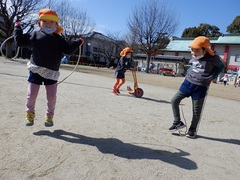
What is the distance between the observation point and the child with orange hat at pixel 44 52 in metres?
3.34

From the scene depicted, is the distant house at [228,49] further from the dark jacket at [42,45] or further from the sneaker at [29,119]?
the sneaker at [29,119]

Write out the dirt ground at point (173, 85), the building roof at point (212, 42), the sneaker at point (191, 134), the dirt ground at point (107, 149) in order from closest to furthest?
the dirt ground at point (107, 149), the sneaker at point (191, 134), the dirt ground at point (173, 85), the building roof at point (212, 42)

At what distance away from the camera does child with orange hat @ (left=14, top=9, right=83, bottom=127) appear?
132 inches

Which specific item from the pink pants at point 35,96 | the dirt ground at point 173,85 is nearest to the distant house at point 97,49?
the dirt ground at point 173,85

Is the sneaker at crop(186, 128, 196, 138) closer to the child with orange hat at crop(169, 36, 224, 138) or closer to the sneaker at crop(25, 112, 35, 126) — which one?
the child with orange hat at crop(169, 36, 224, 138)

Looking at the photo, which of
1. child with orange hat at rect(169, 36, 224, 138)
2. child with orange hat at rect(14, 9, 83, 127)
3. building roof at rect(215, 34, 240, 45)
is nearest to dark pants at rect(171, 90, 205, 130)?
child with orange hat at rect(169, 36, 224, 138)

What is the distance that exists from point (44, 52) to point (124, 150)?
1754mm

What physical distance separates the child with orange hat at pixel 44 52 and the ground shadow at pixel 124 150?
0.34 meters

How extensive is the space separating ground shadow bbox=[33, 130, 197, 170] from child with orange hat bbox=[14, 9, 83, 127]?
339 mm

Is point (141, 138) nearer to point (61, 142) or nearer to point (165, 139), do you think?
point (165, 139)

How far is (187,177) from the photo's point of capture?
8.05 ft

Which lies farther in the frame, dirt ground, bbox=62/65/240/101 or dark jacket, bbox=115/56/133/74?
dirt ground, bbox=62/65/240/101

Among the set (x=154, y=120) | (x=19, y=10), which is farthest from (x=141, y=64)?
(x=154, y=120)

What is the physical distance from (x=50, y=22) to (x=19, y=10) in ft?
86.2
